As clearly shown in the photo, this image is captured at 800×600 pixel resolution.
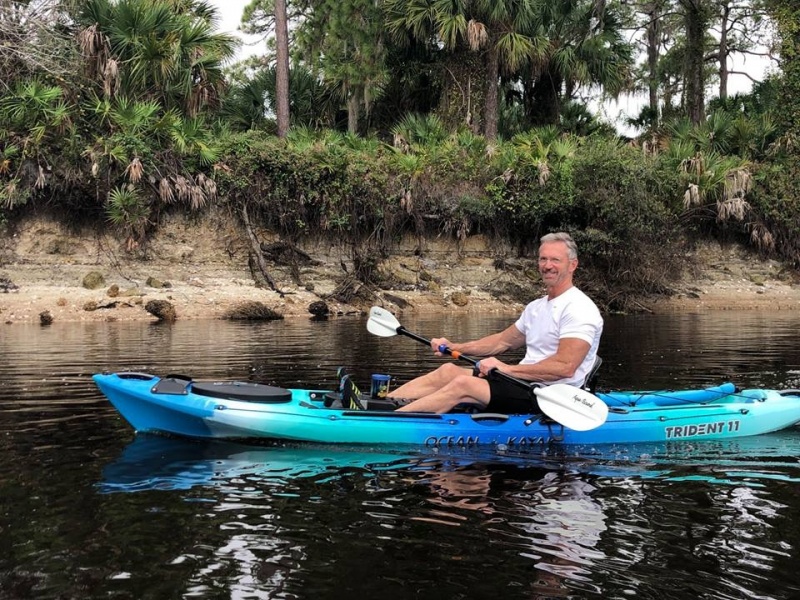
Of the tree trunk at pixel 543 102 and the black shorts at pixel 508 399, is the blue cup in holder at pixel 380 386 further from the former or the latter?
the tree trunk at pixel 543 102

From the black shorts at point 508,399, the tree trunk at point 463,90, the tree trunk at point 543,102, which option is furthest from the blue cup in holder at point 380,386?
the tree trunk at point 543,102

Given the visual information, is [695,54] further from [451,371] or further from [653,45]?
[451,371]

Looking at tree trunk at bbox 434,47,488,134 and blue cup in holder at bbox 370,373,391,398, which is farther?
tree trunk at bbox 434,47,488,134

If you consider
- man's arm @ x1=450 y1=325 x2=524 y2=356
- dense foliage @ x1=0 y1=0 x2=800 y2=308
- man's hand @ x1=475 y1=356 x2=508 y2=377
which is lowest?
man's hand @ x1=475 y1=356 x2=508 y2=377

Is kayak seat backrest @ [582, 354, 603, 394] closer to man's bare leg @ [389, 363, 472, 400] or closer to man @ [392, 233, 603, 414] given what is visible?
man @ [392, 233, 603, 414]

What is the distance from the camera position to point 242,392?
256 inches

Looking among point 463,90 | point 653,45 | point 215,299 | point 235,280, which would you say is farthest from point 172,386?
point 653,45

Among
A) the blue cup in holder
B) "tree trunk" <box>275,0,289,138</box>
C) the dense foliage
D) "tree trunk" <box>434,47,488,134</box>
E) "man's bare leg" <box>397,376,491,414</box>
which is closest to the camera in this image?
"man's bare leg" <box>397,376,491,414</box>

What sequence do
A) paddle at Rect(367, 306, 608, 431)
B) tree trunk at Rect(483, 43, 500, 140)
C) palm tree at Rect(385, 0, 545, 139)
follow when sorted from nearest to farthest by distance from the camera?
paddle at Rect(367, 306, 608, 431)
palm tree at Rect(385, 0, 545, 139)
tree trunk at Rect(483, 43, 500, 140)

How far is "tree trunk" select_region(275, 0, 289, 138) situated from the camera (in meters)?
24.4

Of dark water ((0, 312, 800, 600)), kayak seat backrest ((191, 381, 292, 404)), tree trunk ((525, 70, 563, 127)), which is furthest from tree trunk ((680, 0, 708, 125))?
kayak seat backrest ((191, 381, 292, 404))

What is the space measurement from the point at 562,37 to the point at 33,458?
25.0 m

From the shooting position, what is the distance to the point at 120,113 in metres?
21.6

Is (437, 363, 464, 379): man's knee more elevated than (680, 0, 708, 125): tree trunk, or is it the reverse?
(680, 0, 708, 125): tree trunk
